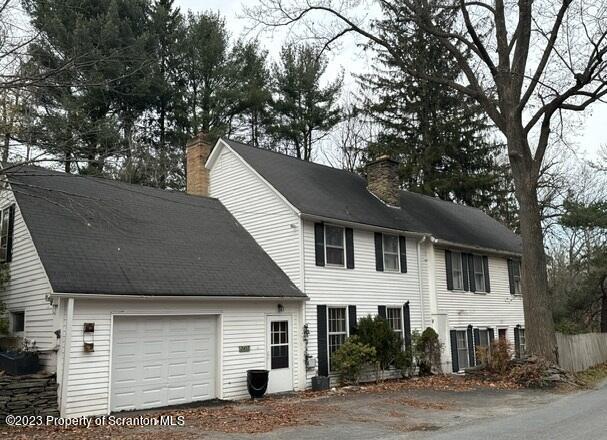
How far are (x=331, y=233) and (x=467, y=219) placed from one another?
11340 millimetres

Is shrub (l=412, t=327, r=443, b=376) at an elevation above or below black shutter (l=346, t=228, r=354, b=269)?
below

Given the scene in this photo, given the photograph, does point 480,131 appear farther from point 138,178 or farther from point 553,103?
point 138,178

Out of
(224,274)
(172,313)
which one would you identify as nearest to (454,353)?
(224,274)

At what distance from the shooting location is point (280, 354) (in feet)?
49.1

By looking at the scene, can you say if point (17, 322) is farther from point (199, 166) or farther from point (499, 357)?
point (499, 357)

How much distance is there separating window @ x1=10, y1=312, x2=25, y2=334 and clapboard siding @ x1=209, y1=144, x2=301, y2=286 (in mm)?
6966

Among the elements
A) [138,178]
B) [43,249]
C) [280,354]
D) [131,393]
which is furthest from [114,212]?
[138,178]

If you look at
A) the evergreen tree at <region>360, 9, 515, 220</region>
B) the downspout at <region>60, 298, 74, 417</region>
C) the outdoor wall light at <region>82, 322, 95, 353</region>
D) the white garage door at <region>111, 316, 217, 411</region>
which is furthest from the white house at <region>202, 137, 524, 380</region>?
the evergreen tree at <region>360, 9, 515, 220</region>

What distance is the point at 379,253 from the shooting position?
18.2 meters

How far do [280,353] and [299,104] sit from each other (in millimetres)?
20534

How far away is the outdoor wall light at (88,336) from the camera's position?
1096cm

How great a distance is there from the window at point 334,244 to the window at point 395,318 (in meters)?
2.79

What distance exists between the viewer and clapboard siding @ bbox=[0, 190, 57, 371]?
36.4 ft

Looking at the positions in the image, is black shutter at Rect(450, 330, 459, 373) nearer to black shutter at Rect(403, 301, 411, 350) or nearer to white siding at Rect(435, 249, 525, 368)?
white siding at Rect(435, 249, 525, 368)
